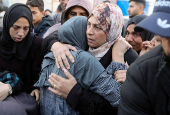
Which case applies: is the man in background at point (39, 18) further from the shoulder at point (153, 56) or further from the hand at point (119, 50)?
the shoulder at point (153, 56)

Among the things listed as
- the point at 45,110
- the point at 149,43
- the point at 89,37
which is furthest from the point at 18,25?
the point at 149,43

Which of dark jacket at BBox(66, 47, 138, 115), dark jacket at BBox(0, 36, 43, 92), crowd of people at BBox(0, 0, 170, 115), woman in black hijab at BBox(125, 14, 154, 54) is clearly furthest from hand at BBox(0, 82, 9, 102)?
woman in black hijab at BBox(125, 14, 154, 54)

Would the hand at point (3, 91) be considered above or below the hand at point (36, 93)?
above

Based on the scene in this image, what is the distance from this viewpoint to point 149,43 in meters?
2.18

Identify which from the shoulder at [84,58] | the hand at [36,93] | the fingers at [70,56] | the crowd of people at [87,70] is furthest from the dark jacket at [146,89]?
the hand at [36,93]

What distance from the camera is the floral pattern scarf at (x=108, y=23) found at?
1578 millimetres

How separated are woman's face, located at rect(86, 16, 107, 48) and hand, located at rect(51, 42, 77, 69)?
23 centimetres

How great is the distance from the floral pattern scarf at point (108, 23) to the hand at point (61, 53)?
0.97 ft

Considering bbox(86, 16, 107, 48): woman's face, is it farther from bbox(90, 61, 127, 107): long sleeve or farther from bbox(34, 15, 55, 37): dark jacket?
bbox(34, 15, 55, 37): dark jacket

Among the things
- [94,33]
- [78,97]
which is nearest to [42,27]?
[94,33]

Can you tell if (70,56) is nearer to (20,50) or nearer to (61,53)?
(61,53)

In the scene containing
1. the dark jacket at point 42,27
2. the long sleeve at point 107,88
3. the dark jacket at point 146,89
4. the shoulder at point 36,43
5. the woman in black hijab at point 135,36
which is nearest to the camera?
the dark jacket at point 146,89

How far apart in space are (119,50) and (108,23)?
1.00 ft

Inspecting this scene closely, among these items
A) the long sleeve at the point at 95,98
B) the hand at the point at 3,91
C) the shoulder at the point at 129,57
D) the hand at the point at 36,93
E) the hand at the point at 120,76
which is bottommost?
the hand at the point at 36,93
